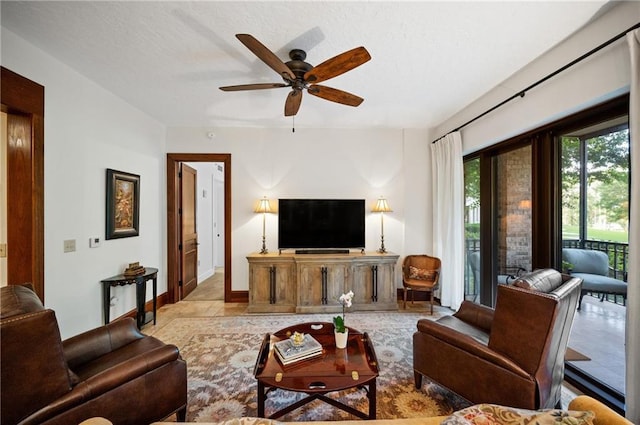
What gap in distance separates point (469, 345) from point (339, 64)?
212cm

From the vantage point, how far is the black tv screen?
12.8ft

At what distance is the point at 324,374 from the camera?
1563 mm

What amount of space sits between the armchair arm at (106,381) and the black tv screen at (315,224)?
2.42m

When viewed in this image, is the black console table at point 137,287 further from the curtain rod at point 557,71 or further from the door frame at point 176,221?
the curtain rod at point 557,71

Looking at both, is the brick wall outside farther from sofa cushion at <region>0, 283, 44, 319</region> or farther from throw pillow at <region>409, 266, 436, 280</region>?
sofa cushion at <region>0, 283, 44, 319</region>

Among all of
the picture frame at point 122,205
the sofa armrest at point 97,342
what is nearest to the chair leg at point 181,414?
the sofa armrest at point 97,342

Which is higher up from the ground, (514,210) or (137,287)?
(514,210)

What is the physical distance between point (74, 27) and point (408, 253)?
453cm

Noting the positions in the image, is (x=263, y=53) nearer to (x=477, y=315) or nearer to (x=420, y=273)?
(x=477, y=315)

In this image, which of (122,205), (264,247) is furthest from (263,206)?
(122,205)

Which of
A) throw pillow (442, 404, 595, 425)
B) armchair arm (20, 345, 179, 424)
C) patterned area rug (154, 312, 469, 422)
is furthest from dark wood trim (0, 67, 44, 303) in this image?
throw pillow (442, 404, 595, 425)

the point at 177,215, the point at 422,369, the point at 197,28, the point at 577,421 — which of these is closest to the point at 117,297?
the point at 177,215

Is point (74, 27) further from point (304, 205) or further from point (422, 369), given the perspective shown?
point (422, 369)

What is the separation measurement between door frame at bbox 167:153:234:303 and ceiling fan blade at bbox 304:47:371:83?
2.55 metres
